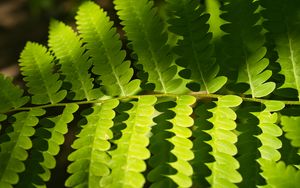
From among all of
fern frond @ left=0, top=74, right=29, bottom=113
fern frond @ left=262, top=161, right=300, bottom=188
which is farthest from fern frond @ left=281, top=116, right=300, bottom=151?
fern frond @ left=0, top=74, right=29, bottom=113

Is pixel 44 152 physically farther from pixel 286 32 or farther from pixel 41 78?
pixel 286 32

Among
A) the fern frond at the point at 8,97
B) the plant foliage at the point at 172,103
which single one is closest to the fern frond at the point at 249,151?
the plant foliage at the point at 172,103

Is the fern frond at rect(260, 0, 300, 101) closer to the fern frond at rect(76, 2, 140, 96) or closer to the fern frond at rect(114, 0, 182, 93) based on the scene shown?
the fern frond at rect(114, 0, 182, 93)

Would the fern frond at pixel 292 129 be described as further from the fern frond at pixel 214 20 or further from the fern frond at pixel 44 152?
the fern frond at pixel 44 152

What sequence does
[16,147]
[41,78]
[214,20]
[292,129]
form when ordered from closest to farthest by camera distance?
1. [292,129]
2. [16,147]
3. [41,78]
4. [214,20]

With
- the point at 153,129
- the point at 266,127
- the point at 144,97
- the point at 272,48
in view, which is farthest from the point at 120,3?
the point at 266,127

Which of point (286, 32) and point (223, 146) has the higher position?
point (286, 32)

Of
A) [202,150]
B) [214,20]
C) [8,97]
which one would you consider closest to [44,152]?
[8,97]
